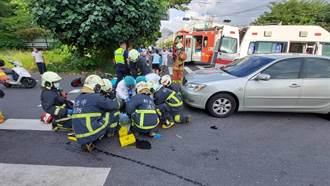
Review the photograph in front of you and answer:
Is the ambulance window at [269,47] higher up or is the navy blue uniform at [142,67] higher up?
the ambulance window at [269,47]

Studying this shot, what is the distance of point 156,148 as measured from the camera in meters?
3.62

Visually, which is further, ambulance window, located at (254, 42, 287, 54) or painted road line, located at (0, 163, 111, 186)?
ambulance window, located at (254, 42, 287, 54)

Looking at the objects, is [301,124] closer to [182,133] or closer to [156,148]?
[182,133]

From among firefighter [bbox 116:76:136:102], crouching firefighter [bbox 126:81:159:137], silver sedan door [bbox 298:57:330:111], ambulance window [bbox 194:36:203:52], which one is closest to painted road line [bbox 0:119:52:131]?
firefighter [bbox 116:76:136:102]

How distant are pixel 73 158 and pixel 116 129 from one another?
93cm

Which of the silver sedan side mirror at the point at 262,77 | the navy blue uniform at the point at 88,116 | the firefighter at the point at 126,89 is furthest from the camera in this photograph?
the firefighter at the point at 126,89

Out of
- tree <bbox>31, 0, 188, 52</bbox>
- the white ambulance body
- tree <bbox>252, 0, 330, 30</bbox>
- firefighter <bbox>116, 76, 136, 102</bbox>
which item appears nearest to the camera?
firefighter <bbox>116, 76, 136, 102</bbox>

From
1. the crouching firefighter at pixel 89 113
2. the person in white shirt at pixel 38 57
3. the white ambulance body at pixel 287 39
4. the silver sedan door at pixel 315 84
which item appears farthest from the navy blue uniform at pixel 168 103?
the white ambulance body at pixel 287 39

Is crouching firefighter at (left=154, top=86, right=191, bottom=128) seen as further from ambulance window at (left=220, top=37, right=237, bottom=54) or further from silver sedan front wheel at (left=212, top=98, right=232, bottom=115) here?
ambulance window at (left=220, top=37, right=237, bottom=54)

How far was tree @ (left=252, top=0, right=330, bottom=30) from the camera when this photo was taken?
80.0 ft

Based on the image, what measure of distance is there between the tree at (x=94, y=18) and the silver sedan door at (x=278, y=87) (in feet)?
19.7

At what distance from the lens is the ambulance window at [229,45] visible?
34.9 ft

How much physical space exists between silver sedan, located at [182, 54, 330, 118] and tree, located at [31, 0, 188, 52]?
5.42m

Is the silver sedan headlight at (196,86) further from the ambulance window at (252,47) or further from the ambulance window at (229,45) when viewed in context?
the ambulance window at (252,47)
